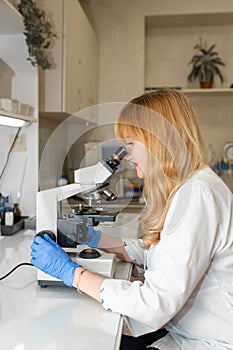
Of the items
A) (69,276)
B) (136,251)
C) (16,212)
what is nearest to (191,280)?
(69,276)

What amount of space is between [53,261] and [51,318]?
0.17 metres

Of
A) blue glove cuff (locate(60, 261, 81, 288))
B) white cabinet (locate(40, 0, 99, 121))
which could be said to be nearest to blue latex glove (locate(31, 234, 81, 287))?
blue glove cuff (locate(60, 261, 81, 288))

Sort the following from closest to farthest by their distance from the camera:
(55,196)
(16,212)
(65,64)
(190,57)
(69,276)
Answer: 1. (69,276)
2. (55,196)
3. (16,212)
4. (65,64)
5. (190,57)

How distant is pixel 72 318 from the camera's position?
964mm

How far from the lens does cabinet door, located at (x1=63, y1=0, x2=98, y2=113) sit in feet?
7.68

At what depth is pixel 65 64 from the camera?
2.31 meters

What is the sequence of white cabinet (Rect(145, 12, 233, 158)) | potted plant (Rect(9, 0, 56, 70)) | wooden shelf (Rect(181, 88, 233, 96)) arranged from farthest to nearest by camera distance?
white cabinet (Rect(145, 12, 233, 158)) < wooden shelf (Rect(181, 88, 233, 96)) < potted plant (Rect(9, 0, 56, 70))

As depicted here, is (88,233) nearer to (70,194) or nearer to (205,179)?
(70,194)

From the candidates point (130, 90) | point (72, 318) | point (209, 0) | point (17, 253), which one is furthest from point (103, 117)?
point (209, 0)

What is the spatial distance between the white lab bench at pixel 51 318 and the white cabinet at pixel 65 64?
4.10 feet

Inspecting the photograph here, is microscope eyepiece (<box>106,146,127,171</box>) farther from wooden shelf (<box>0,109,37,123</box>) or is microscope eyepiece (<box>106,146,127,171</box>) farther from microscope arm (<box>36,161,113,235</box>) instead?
wooden shelf (<box>0,109,37,123</box>)

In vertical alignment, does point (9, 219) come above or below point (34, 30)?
below

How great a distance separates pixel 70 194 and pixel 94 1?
2.67 metres

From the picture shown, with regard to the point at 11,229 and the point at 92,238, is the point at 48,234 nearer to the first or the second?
the point at 92,238
